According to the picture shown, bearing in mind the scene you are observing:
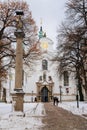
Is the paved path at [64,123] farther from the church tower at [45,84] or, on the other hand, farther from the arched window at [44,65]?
the arched window at [44,65]

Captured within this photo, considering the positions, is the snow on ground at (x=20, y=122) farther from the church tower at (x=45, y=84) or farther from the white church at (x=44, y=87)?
the church tower at (x=45, y=84)

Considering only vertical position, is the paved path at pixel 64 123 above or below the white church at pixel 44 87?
below

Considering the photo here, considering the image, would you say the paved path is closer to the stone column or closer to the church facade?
the stone column

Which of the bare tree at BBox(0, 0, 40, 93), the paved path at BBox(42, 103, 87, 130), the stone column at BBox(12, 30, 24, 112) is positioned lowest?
the paved path at BBox(42, 103, 87, 130)

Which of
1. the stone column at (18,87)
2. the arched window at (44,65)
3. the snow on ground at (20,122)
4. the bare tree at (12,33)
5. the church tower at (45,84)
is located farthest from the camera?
the arched window at (44,65)

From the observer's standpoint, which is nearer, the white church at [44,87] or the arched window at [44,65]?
the white church at [44,87]

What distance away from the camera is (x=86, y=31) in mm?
24609

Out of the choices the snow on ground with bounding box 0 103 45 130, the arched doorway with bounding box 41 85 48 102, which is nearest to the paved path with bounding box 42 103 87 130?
the snow on ground with bounding box 0 103 45 130

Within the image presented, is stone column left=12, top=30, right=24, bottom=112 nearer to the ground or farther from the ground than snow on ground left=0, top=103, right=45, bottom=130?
farther from the ground

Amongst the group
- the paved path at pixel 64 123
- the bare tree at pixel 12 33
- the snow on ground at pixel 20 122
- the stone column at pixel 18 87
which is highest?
the bare tree at pixel 12 33

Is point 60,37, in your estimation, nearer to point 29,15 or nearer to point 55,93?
point 29,15

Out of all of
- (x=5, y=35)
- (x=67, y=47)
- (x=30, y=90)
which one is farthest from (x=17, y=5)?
(x=30, y=90)

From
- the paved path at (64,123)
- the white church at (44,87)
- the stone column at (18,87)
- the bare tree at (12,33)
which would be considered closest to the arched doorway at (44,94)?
the white church at (44,87)

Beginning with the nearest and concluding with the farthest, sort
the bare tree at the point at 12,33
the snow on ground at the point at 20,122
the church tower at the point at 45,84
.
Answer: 1. the snow on ground at the point at 20,122
2. the bare tree at the point at 12,33
3. the church tower at the point at 45,84
